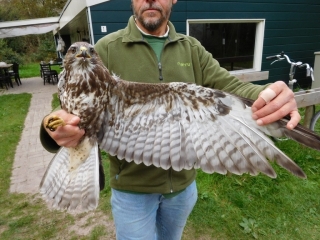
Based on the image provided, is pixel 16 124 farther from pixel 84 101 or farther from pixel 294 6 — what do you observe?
pixel 294 6

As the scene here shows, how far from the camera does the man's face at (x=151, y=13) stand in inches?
81.2

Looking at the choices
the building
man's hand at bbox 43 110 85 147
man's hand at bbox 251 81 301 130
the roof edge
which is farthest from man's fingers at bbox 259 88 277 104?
the roof edge

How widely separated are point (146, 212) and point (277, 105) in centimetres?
128

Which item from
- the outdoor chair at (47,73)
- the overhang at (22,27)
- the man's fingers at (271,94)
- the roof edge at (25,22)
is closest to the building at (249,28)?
the man's fingers at (271,94)

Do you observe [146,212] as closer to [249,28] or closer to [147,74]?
[147,74]

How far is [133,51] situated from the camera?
205cm

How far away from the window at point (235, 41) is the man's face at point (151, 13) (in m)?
6.78

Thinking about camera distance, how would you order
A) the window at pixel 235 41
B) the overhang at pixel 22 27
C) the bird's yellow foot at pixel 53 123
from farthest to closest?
1. the overhang at pixel 22 27
2. the window at pixel 235 41
3. the bird's yellow foot at pixel 53 123

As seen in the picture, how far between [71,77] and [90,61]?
0.64ft

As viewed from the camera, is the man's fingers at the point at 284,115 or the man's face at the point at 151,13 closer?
the man's fingers at the point at 284,115

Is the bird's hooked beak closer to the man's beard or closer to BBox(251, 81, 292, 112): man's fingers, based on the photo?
the man's beard

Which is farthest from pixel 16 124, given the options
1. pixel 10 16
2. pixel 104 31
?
pixel 10 16

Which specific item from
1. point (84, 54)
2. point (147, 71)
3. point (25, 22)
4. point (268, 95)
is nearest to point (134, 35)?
point (147, 71)

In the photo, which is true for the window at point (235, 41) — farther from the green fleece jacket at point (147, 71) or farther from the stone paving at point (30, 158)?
the green fleece jacket at point (147, 71)
